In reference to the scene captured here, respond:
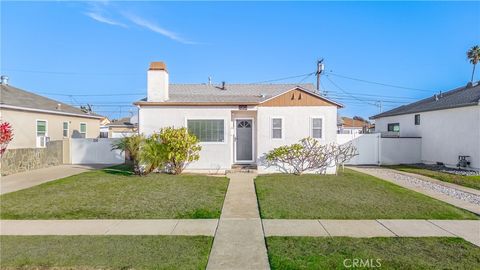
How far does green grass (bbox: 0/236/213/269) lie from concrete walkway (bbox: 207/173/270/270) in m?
0.24

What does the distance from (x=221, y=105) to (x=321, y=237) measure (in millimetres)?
8672

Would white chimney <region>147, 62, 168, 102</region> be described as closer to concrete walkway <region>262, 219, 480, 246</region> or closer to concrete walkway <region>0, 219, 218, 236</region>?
concrete walkway <region>0, 219, 218, 236</region>

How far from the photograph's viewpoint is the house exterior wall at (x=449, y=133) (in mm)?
13602

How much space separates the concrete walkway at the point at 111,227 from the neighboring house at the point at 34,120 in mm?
10088

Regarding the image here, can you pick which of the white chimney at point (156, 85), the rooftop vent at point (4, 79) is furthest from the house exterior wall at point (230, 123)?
the rooftop vent at point (4, 79)

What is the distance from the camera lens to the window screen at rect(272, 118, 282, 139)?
12.6 m

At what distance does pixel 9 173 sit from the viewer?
12367 millimetres

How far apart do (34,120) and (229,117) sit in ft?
37.3

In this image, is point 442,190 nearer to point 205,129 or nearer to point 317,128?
point 317,128

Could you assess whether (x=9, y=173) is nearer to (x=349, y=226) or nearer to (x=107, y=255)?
(x=107, y=255)

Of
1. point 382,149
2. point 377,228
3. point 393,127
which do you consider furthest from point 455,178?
point 393,127

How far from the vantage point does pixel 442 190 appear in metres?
9.81

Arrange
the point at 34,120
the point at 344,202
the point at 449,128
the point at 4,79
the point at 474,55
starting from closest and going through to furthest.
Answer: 1. the point at 344,202
2. the point at 34,120
3. the point at 449,128
4. the point at 4,79
5. the point at 474,55

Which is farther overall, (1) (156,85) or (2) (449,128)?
(2) (449,128)
